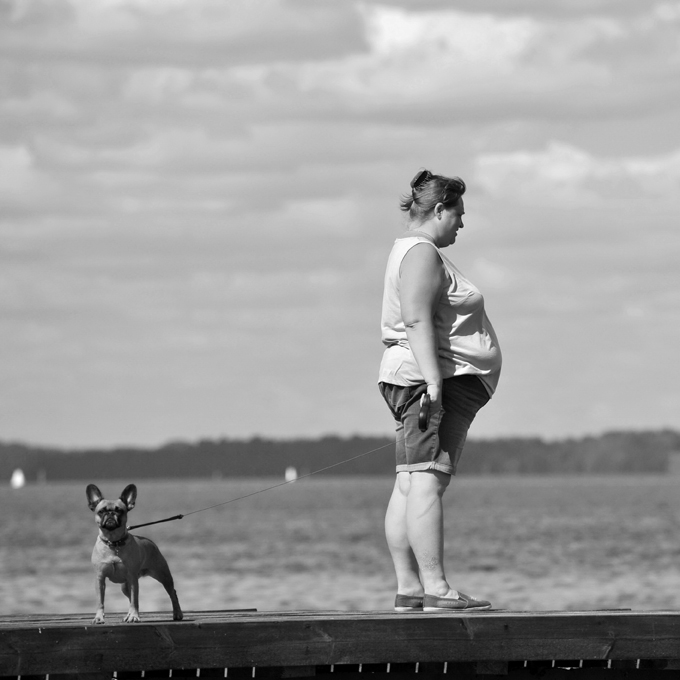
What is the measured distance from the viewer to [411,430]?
623cm

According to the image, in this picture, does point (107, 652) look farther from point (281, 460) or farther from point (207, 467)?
point (207, 467)

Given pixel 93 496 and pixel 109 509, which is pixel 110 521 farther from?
pixel 93 496

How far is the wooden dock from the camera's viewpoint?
542 centimetres

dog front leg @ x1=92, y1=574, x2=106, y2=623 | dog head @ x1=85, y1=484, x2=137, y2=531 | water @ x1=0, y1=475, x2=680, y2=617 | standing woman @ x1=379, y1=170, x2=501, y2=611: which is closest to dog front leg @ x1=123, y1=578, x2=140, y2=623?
dog front leg @ x1=92, y1=574, x2=106, y2=623

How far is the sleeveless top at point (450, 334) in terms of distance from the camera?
6285 millimetres

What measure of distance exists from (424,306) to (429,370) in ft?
0.99

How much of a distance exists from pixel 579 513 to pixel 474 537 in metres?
36.6

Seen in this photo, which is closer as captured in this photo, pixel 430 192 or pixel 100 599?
pixel 100 599

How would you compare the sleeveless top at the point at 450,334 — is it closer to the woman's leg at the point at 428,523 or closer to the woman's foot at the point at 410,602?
the woman's leg at the point at 428,523

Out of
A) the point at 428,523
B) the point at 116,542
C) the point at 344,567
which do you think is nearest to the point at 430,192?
the point at 428,523

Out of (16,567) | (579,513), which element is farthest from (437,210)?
(579,513)

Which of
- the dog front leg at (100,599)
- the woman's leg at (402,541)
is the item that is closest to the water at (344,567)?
the woman's leg at (402,541)

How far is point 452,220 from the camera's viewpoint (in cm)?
641

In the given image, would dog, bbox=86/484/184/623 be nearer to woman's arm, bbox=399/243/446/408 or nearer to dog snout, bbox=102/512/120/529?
dog snout, bbox=102/512/120/529
